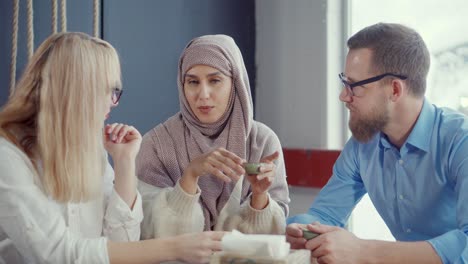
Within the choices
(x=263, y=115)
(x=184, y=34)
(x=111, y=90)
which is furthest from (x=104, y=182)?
(x=263, y=115)

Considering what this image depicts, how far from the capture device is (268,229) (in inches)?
69.0

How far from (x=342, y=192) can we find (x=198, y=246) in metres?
0.82

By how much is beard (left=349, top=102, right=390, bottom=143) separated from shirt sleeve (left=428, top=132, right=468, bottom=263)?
230 millimetres

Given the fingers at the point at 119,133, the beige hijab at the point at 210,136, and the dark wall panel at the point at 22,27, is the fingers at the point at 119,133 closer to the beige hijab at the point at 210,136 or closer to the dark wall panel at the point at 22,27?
the beige hijab at the point at 210,136

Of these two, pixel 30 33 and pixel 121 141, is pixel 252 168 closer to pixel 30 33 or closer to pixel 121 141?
pixel 121 141

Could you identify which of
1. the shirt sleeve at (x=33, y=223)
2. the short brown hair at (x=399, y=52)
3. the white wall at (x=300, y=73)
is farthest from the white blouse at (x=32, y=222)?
the white wall at (x=300, y=73)

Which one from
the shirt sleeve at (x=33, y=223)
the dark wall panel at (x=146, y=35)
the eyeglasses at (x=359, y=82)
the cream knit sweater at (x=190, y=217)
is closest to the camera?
the shirt sleeve at (x=33, y=223)

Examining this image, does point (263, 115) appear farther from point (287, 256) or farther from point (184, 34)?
point (287, 256)

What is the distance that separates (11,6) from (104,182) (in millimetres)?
953

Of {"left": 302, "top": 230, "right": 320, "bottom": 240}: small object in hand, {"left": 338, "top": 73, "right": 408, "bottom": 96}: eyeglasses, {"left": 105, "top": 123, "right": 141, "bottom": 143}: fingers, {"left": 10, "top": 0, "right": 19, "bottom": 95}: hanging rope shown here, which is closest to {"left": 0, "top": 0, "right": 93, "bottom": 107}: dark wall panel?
{"left": 10, "top": 0, "right": 19, "bottom": 95}: hanging rope

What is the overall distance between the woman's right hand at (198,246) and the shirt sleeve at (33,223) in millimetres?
166

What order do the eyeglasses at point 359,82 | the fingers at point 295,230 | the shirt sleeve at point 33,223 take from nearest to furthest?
the shirt sleeve at point 33,223, the fingers at point 295,230, the eyeglasses at point 359,82

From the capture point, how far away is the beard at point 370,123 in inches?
72.5

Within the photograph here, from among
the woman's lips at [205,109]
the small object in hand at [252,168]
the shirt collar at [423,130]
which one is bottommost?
the small object in hand at [252,168]
